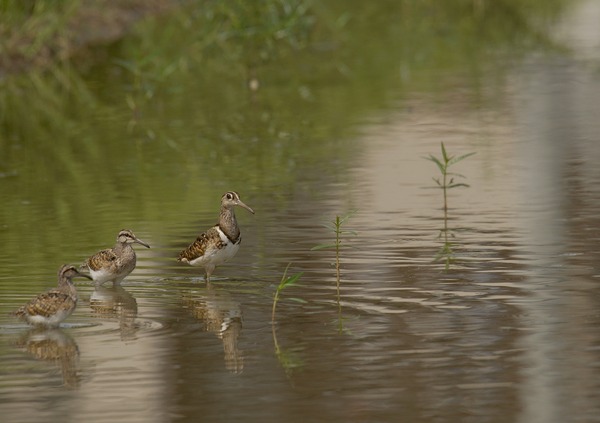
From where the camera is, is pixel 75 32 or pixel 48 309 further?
pixel 75 32

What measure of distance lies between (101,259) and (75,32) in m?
20.0

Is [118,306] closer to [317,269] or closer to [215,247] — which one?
[215,247]

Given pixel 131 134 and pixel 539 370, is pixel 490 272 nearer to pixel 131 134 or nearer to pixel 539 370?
pixel 539 370

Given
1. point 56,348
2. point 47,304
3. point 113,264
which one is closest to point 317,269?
point 113,264

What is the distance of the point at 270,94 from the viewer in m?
25.4

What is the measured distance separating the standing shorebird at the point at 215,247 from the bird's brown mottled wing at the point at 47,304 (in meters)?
1.71

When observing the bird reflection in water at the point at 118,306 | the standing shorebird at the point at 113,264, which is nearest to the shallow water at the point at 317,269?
the bird reflection in water at the point at 118,306

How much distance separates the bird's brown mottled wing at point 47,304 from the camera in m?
11.3

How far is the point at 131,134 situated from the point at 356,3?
1990 cm

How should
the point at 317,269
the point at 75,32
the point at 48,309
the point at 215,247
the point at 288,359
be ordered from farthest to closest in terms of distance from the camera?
1. the point at 75,32
2. the point at 317,269
3. the point at 215,247
4. the point at 48,309
5. the point at 288,359

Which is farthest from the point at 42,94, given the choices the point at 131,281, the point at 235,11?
the point at 131,281

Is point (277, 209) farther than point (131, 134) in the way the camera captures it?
No

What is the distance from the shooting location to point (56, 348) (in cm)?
1094

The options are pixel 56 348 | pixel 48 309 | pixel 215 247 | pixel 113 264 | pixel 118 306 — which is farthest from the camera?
pixel 215 247
